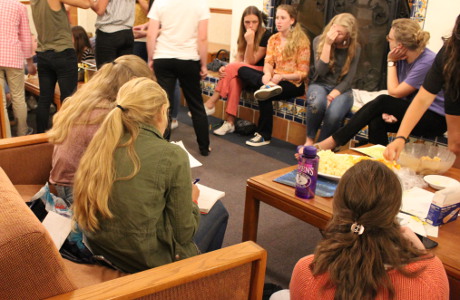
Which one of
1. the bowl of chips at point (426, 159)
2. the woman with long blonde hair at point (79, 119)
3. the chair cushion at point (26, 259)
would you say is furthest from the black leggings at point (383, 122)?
the chair cushion at point (26, 259)

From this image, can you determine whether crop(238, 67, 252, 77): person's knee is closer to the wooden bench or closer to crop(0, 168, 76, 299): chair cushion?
the wooden bench

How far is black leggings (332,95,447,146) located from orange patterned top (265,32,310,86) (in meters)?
0.95

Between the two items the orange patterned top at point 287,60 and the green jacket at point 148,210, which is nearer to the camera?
the green jacket at point 148,210

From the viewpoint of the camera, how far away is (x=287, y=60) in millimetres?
3945

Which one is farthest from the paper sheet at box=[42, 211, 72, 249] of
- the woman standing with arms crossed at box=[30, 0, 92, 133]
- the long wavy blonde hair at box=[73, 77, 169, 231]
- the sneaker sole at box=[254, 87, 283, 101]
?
the sneaker sole at box=[254, 87, 283, 101]

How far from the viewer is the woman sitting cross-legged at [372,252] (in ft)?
3.42

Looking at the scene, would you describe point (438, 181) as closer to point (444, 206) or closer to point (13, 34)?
point (444, 206)

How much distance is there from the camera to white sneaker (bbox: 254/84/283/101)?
3865 mm

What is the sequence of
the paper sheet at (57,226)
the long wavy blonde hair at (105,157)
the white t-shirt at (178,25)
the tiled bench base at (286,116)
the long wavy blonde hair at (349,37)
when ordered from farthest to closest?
the tiled bench base at (286,116) → the long wavy blonde hair at (349,37) → the white t-shirt at (178,25) → the paper sheet at (57,226) → the long wavy blonde hair at (105,157)

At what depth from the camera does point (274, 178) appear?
6.47ft

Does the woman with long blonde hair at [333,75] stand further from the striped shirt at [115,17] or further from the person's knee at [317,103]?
the striped shirt at [115,17]

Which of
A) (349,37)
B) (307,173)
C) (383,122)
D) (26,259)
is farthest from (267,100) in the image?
(26,259)

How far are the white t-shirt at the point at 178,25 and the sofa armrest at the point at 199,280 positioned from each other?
91.4 inches

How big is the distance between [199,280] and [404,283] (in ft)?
1.58
